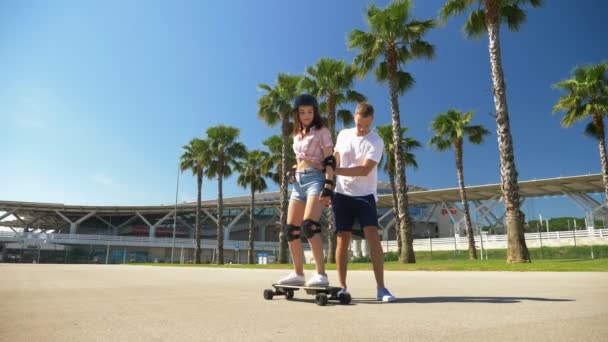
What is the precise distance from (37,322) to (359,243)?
142 ft

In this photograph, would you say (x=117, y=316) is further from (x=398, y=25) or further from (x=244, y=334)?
(x=398, y=25)

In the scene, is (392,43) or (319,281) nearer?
(319,281)

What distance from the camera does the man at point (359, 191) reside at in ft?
12.6

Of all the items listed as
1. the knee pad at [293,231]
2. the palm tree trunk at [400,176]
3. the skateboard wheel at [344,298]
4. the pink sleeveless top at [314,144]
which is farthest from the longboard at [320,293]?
the palm tree trunk at [400,176]

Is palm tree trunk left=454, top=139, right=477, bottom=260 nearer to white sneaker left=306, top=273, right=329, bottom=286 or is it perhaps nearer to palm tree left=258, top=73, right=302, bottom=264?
palm tree left=258, top=73, right=302, bottom=264

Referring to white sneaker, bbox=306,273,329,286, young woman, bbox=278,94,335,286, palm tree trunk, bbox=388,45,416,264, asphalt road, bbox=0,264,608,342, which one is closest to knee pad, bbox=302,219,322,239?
young woman, bbox=278,94,335,286

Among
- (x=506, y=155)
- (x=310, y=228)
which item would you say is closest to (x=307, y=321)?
(x=310, y=228)

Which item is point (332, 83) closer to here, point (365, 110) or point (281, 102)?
point (281, 102)

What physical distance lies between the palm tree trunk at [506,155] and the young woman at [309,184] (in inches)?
454

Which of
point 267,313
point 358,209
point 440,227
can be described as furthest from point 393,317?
point 440,227

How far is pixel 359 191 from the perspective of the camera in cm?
393

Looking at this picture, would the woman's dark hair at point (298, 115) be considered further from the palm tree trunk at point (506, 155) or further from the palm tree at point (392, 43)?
the palm tree at point (392, 43)

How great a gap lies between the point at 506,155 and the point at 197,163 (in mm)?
29645

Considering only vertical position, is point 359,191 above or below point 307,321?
above
